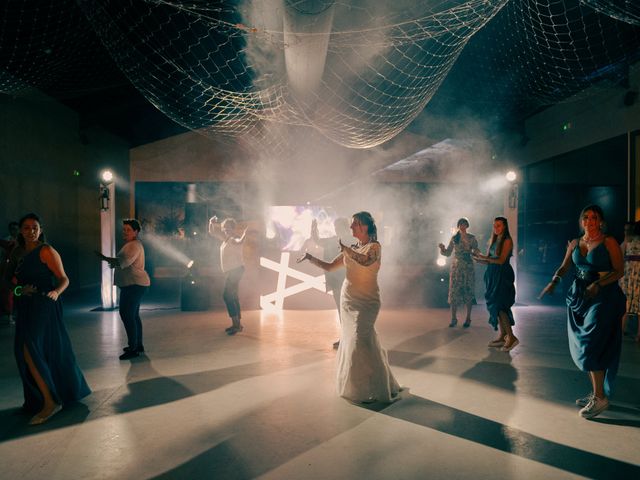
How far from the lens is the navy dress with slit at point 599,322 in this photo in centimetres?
325

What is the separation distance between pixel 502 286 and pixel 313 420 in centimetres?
305

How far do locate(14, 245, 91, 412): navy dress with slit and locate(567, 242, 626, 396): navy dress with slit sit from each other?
370cm

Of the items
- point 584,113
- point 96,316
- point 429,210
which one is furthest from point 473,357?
point 429,210

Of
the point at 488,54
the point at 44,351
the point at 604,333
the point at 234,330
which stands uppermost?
the point at 488,54

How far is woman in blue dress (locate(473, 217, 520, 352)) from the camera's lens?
17.3 ft

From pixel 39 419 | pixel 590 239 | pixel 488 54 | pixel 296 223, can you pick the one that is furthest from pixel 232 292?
pixel 488 54

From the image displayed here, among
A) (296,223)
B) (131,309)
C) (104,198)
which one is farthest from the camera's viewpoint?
(296,223)

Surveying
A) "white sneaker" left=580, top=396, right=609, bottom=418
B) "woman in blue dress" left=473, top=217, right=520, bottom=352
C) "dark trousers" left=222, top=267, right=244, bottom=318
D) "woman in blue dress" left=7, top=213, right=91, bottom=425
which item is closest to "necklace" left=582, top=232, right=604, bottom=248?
"white sneaker" left=580, top=396, right=609, bottom=418

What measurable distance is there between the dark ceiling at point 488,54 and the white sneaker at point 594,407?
131 inches

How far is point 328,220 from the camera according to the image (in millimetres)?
11594

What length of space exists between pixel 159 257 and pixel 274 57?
30.4 feet

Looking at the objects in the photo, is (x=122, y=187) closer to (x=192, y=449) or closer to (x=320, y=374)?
(x=320, y=374)

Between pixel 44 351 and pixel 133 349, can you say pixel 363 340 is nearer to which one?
pixel 44 351

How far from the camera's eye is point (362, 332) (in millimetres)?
3555
